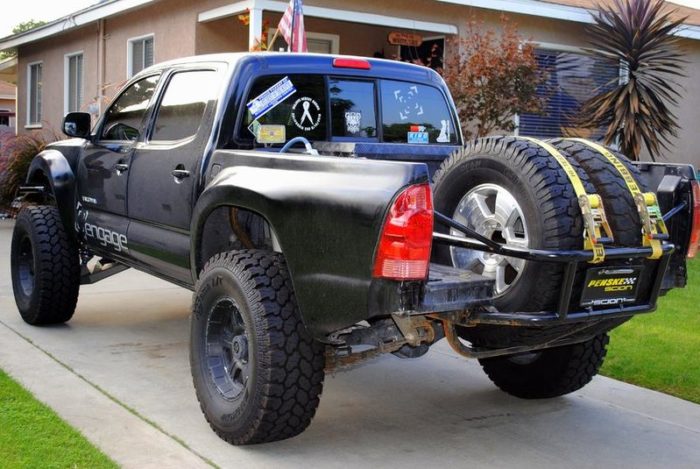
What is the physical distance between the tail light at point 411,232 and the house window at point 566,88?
11.9 meters

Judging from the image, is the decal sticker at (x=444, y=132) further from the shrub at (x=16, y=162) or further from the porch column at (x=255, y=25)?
the shrub at (x=16, y=162)

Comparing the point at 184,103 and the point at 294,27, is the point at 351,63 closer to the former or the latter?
the point at 184,103

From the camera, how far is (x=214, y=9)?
1316 centimetres

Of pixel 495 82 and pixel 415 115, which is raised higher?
pixel 495 82

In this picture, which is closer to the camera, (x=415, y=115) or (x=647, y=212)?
(x=647, y=212)

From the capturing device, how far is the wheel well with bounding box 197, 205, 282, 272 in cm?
494

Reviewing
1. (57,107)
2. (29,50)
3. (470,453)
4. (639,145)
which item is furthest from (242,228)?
(29,50)

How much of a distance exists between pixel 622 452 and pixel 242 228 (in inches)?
91.6

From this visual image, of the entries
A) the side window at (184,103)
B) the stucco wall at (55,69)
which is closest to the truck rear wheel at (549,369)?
the side window at (184,103)

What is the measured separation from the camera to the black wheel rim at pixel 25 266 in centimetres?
710

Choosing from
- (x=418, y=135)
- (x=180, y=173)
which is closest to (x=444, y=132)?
(x=418, y=135)

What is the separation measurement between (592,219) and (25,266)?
503 cm

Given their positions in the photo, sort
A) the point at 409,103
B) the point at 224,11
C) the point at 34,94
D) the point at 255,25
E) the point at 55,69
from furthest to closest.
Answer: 1. the point at 34,94
2. the point at 55,69
3. the point at 224,11
4. the point at 255,25
5. the point at 409,103

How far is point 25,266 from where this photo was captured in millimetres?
7234
